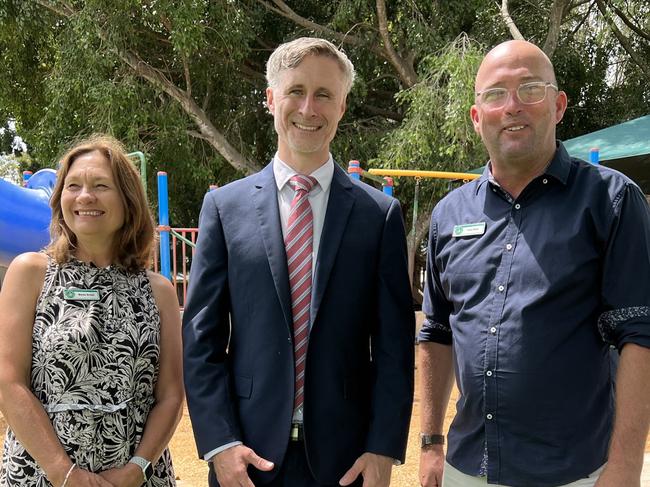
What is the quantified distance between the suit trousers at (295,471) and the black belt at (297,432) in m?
0.01

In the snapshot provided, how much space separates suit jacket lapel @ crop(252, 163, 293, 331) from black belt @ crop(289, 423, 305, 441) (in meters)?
0.28

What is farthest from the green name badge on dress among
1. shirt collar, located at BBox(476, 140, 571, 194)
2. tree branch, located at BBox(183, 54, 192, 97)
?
tree branch, located at BBox(183, 54, 192, 97)

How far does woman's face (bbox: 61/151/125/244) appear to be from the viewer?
6.97 ft

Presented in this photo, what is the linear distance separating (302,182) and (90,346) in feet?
2.68

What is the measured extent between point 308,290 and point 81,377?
74 cm

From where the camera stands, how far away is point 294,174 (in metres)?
2.06

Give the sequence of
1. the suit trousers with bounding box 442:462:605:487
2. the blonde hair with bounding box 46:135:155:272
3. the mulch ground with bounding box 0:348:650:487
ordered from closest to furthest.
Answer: the suit trousers with bounding box 442:462:605:487
the blonde hair with bounding box 46:135:155:272
the mulch ground with bounding box 0:348:650:487

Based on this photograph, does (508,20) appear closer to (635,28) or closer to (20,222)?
(635,28)

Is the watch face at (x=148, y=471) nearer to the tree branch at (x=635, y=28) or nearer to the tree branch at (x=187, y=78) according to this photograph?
the tree branch at (x=187, y=78)

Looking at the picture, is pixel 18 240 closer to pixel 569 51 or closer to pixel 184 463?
pixel 184 463

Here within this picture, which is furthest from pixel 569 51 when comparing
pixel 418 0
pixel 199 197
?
pixel 199 197

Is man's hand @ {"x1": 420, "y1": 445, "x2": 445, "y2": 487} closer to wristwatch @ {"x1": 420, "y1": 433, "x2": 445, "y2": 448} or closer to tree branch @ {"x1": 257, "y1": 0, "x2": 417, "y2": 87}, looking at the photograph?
wristwatch @ {"x1": 420, "y1": 433, "x2": 445, "y2": 448}

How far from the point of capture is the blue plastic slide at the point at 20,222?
6.87 m

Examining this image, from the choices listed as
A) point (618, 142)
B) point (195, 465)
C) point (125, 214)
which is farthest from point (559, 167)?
point (618, 142)
